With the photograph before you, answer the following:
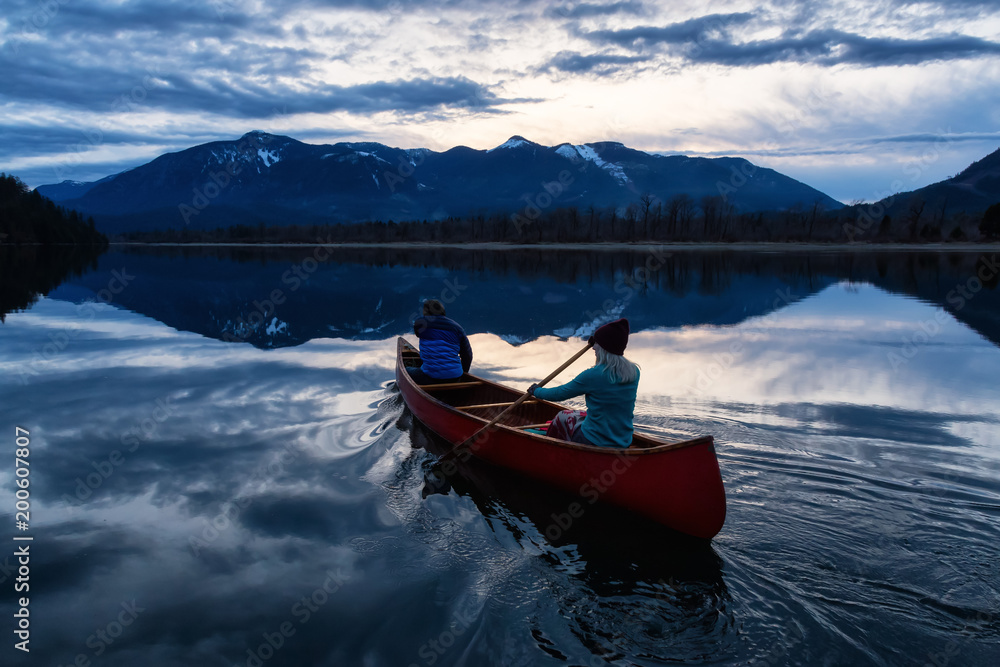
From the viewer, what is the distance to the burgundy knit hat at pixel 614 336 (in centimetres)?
593

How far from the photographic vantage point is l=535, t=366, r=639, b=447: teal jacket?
20.4 feet

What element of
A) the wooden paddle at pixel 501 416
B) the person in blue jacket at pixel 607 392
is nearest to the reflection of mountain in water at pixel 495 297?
the wooden paddle at pixel 501 416

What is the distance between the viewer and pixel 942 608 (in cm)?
463

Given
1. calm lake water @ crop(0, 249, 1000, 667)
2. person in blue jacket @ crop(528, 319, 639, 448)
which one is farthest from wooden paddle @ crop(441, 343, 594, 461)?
person in blue jacket @ crop(528, 319, 639, 448)

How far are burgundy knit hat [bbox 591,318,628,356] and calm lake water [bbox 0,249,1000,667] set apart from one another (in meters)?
1.95

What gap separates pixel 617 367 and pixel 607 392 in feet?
1.18

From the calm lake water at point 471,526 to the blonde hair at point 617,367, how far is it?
5.26ft

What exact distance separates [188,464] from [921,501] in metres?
9.03

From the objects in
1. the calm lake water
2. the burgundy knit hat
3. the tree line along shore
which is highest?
the tree line along shore

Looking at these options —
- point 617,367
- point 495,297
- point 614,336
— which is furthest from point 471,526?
point 495,297

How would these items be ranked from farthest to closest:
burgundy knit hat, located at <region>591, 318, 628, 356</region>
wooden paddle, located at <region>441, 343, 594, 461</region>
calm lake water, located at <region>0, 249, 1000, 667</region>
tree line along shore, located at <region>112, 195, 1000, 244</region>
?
tree line along shore, located at <region>112, 195, 1000, 244</region>, wooden paddle, located at <region>441, 343, 594, 461</region>, burgundy knit hat, located at <region>591, 318, 628, 356</region>, calm lake water, located at <region>0, 249, 1000, 667</region>

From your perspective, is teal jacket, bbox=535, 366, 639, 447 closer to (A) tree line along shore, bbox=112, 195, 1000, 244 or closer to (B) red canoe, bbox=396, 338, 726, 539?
(B) red canoe, bbox=396, 338, 726, 539

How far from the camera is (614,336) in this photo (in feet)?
19.5

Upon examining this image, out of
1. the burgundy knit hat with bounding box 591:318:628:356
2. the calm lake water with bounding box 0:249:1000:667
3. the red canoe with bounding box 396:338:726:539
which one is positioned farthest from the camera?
the burgundy knit hat with bounding box 591:318:628:356
